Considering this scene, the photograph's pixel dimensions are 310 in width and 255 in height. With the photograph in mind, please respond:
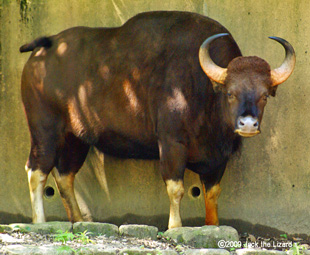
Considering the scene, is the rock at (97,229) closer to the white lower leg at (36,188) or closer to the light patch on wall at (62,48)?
the white lower leg at (36,188)

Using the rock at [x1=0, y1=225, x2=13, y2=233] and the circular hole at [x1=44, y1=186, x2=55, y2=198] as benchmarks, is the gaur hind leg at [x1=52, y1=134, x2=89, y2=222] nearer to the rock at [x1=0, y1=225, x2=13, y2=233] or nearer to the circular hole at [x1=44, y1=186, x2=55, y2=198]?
the circular hole at [x1=44, y1=186, x2=55, y2=198]

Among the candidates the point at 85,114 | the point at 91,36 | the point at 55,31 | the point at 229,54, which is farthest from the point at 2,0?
the point at 229,54

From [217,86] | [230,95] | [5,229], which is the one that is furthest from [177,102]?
[5,229]

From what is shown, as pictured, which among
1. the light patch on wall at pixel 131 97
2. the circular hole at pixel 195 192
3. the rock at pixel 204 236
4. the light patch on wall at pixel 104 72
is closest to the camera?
the rock at pixel 204 236

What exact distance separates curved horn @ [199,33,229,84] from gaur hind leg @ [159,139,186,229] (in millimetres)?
886

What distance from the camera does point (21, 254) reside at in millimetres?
5461

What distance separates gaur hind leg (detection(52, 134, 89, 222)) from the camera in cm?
809

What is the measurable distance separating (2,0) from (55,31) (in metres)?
0.89

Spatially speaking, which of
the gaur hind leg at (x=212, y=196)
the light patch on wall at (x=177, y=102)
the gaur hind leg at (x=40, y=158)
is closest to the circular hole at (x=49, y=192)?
the gaur hind leg at (x=40, y=158)

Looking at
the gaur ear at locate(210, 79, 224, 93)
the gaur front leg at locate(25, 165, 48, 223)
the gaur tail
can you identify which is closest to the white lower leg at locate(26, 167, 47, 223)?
the gaur front leg at locate(25, 165, 48, 223)

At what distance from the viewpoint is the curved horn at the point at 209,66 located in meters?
6.88

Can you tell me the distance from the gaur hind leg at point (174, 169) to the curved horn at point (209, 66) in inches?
34.9

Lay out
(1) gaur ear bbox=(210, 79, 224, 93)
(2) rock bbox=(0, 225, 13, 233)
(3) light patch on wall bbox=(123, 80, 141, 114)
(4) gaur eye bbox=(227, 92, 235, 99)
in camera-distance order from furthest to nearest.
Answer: (3) light patch on wall bbox=(123, 80, 141, 114) < (1) gaur ear bbox=(210, 79, 224, 93) < (4) gaur eye bbox=(227, 92, 235, 99) < (2) rock bbox=(0, 225, 13, 233)

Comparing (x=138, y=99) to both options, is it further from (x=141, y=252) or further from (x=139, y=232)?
(x=141, y=252)
